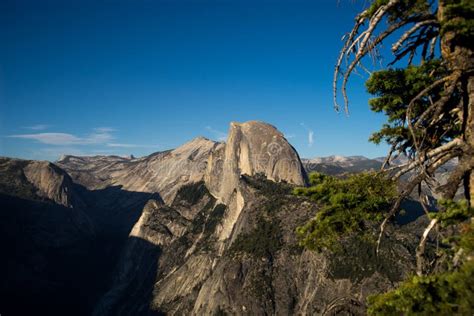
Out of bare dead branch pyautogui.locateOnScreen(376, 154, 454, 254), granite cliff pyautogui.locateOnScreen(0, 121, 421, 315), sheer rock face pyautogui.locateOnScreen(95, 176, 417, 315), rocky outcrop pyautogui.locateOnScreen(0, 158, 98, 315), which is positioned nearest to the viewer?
bare dead branch pyautogui.locateOnScreen(376, 154, 454, 254)

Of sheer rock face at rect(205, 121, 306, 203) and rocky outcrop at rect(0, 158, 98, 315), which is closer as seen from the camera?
rocky outcrop at rect(0, 158, 98, 315)

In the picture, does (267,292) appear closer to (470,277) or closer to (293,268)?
(293,268)

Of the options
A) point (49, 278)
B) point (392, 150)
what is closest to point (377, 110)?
point (392, 150)

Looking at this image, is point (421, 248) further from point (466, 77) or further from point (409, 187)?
point (466, 77)

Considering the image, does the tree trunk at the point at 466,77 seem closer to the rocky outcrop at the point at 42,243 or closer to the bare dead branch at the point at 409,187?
the bare dead branch at the point at 409,187

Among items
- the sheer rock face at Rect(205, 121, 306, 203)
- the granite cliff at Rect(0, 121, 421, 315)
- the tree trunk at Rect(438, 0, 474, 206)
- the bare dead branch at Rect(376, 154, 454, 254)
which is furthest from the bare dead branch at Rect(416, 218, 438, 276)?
the sheer rock face at Rect(205, 121, 306, 203)

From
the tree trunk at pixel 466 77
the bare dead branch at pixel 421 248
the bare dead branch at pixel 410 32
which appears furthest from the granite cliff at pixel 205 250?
the bare dead branch at pixel 410 32

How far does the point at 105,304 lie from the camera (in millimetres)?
128125

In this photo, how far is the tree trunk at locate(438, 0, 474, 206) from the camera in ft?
23.6

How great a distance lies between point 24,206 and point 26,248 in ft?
88.0

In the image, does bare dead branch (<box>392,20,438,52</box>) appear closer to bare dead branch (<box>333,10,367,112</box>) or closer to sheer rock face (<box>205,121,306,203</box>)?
bare dead branch (<box>333,10,367,112</box>)

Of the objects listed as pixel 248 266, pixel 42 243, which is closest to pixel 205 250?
pixel 248 266

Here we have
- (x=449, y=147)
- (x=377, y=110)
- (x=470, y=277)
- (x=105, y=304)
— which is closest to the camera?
(x=470, y=277)

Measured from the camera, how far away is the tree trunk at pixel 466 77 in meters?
7.18
